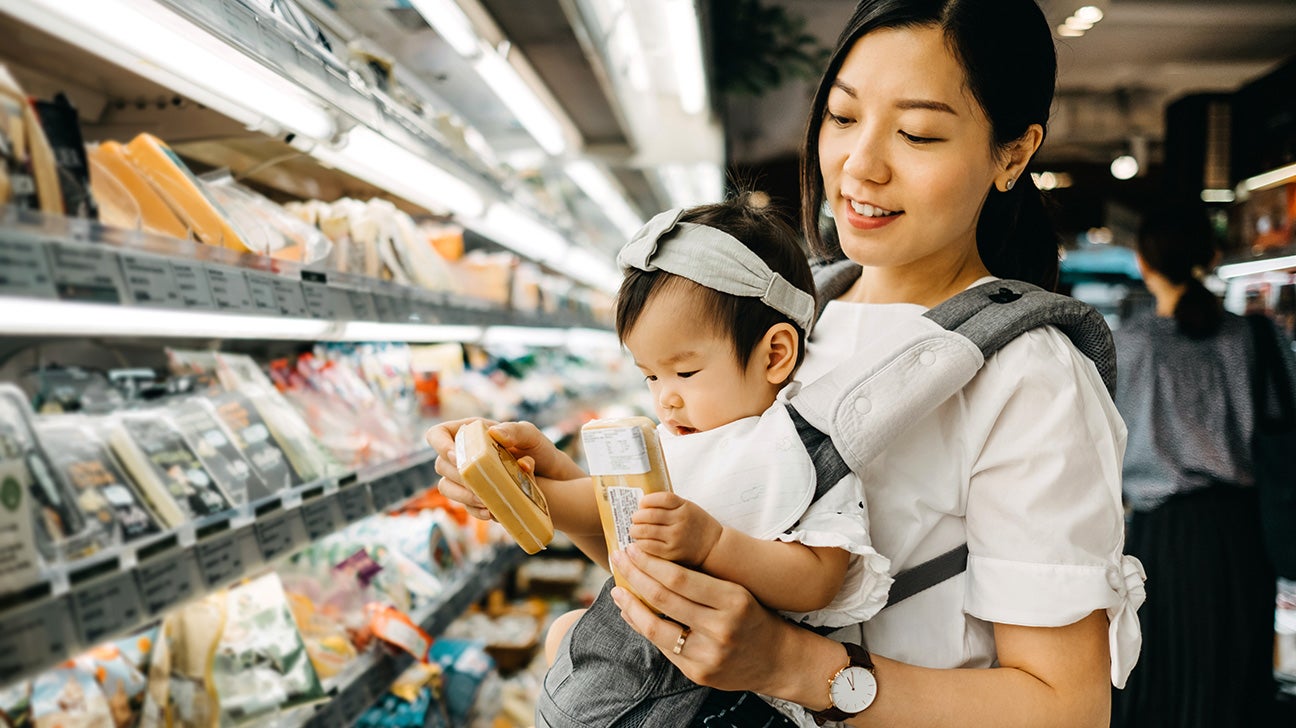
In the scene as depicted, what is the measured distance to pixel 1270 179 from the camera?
4.46 meters

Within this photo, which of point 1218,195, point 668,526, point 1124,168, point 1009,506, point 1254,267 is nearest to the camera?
point 668,526

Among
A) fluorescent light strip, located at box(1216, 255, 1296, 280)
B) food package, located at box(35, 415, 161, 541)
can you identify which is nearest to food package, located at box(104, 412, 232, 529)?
food package, located at box(35, 415, 161, 541)

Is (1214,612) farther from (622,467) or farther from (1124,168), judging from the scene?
(1124,168)

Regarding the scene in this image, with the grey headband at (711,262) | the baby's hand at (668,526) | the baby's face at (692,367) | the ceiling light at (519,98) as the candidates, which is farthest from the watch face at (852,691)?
the ceiling light at (519,98)

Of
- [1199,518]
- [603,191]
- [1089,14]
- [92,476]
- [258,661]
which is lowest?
[1199,518]

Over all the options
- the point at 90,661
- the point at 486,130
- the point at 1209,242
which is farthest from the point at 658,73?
the point at 90,661

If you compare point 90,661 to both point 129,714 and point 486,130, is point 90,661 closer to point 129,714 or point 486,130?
point 129,714

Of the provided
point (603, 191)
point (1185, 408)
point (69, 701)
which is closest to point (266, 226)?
point (69, 701)

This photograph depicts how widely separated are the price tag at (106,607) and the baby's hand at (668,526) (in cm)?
61

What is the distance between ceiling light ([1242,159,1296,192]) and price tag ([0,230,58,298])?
16.6 feet

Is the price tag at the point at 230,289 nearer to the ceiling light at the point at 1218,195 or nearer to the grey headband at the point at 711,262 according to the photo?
the grey headband at the point at 711,262

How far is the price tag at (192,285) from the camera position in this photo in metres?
1.11

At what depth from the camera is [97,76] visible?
157 centimetres

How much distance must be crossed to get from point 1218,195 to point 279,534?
551cm
